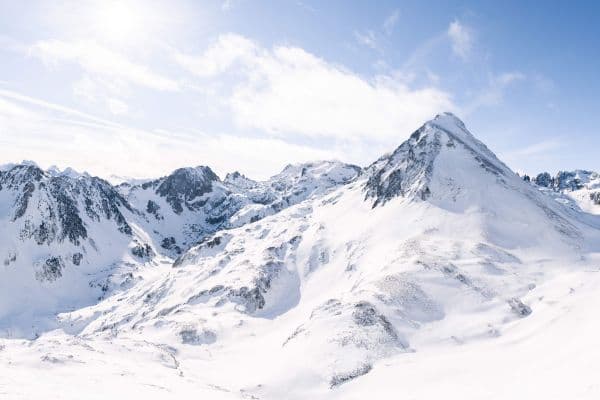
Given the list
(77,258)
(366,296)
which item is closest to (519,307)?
(366,296)

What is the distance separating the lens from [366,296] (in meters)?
79.3

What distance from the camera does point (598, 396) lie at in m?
30.6

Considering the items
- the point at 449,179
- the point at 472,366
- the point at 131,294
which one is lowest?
the point at 131,294

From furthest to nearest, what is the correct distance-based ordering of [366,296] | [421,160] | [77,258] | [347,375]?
[77,258], [421,160], [366,296], [347,375]

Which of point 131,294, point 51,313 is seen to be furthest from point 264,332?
point 51,313

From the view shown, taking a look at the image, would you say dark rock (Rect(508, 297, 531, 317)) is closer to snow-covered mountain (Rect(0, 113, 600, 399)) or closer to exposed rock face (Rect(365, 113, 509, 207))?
snow-covered mountain (Rect(0, 113, 600, 399))

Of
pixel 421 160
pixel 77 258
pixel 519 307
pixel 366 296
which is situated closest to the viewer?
pixel 519 307

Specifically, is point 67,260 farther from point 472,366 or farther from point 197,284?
point 472,366

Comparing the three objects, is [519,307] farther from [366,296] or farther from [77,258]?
[77,258]

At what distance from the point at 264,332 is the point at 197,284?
4093 cm

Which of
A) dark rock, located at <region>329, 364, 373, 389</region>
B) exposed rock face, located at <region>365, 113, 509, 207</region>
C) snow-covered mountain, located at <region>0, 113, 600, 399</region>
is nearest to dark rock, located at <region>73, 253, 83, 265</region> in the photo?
snow-covered mountain, located at <region>0, 113, 600, 399</region>

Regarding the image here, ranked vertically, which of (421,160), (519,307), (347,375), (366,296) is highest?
(421,160)

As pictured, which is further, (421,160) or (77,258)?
(77,258)

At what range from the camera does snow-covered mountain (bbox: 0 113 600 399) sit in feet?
196
